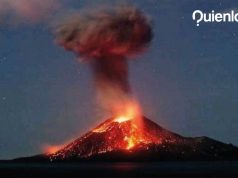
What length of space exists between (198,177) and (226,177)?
11004 millimetres

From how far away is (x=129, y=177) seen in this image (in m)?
146

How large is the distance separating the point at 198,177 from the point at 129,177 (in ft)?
62.1

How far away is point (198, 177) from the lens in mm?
153375

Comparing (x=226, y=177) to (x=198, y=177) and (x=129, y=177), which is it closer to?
(x=198, y=177)

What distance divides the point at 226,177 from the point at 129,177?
23.0 meters

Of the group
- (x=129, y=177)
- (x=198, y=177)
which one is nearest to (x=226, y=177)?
(x=198, y=177)

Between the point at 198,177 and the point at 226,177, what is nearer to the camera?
the point at 226,177

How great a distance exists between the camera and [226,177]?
144 m
